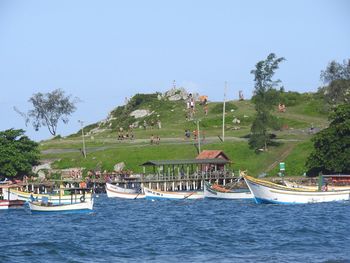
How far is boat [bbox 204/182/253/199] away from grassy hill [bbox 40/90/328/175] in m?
23.7

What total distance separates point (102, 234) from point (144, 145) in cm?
9223

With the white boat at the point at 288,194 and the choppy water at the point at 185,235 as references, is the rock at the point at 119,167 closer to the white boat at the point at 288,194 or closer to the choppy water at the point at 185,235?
the choppy water at the point at 185,235

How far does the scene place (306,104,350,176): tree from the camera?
127 metres

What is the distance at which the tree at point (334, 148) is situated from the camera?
127 meters

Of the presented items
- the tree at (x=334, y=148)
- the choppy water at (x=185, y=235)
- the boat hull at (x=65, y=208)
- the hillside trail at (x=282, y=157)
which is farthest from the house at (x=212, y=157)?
the boat hull at (x=65, y=208)

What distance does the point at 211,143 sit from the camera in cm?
15950

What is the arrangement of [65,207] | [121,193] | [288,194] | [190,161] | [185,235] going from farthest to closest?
[190,161] → [121,193] → [288,194] → [65,207] → [185,235]

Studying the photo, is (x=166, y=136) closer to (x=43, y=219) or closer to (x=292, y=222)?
(x=43, y=219)

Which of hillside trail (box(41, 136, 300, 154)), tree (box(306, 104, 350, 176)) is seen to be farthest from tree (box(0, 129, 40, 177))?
tree (box(306, 104, 350, 176))

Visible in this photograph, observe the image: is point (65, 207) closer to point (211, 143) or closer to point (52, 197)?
point (52, 197)

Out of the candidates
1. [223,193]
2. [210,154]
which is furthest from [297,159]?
[223,193]

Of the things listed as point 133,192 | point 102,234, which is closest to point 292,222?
point 102,234

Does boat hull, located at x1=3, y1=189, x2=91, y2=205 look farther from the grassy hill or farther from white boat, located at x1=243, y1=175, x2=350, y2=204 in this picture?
the grassy hill

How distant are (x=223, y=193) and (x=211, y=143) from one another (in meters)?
42.8
